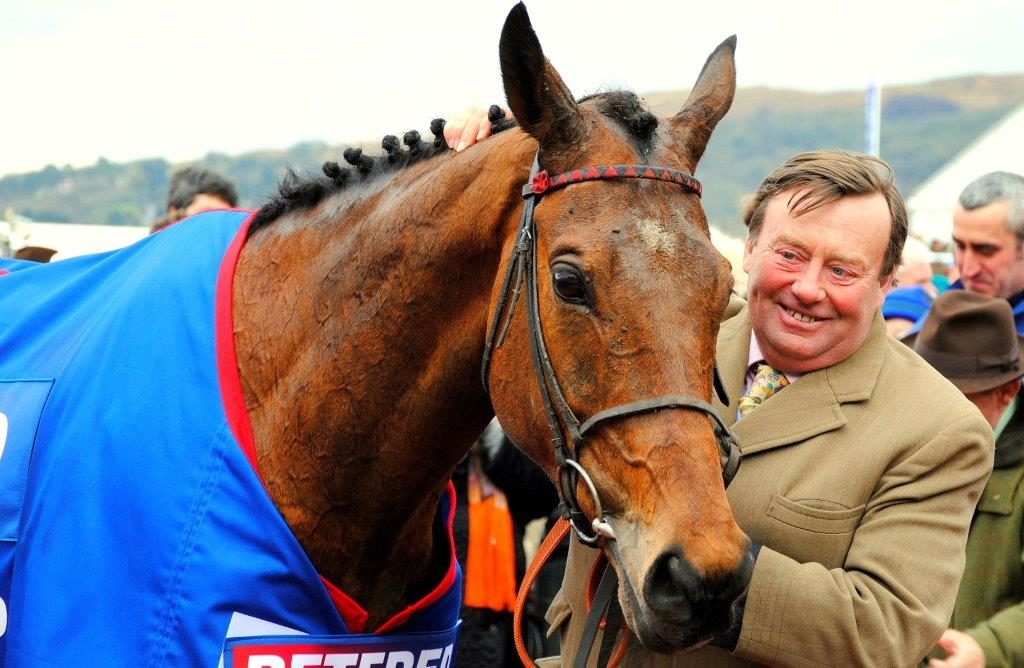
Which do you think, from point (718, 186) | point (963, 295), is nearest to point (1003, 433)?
point (963, 295)

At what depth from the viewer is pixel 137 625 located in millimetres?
2314

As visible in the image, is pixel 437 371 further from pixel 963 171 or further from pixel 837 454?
pixel 963 171

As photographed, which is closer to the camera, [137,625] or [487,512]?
[137,625]

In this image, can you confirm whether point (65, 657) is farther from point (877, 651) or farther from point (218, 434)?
point (877, 651)

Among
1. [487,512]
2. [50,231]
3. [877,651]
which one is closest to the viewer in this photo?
[877,651]

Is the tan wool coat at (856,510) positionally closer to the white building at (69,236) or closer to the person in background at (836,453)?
the person in background at (836,453)

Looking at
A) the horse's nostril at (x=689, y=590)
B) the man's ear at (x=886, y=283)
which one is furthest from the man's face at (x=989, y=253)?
the horse's nostril at (x=689, y=590)

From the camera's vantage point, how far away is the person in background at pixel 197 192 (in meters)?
6.71

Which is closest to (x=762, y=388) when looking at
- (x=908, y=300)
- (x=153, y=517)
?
(x=153, y=517)

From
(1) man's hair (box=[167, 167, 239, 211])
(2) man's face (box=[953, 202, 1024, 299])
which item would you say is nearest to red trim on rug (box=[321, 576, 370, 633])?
(2) man's face (box=[953, 202, 1024, 299])

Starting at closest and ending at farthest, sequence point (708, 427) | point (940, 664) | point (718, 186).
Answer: point (708, 427), point (940, 664), point (718, 186)

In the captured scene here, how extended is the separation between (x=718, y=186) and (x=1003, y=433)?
7265 cm

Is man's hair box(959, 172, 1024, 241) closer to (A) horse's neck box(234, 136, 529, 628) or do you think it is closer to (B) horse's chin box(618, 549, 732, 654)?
(A) horse's neck box(234, 136, 529, 628)

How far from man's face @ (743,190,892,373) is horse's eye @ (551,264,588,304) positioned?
2.08 feet
